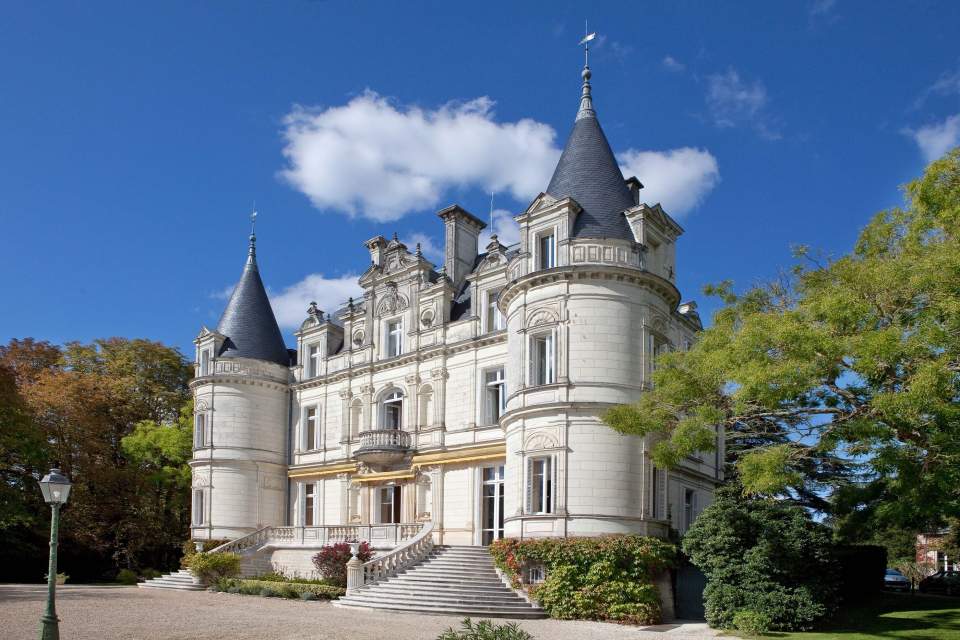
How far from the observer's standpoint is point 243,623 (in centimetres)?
1802

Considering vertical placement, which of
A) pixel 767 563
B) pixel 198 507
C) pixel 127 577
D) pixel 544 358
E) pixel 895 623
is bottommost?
pixel 127 577

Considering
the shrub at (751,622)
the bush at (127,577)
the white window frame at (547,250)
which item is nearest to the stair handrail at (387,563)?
the white window frame at (547,250)

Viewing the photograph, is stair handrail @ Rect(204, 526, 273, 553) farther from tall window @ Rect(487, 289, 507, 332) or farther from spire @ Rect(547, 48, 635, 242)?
spire @ Rect(547, 48, 635, 242)

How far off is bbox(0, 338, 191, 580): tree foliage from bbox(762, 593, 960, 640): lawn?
27536 millimetres

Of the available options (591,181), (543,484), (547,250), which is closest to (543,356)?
(547,250)

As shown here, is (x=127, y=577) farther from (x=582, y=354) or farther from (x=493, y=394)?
(x=582, y=354)

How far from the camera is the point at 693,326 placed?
29578 millimetres

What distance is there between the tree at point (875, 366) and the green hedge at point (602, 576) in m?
3.96

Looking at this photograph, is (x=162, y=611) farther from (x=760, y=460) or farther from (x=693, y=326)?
(x=693, y=326)

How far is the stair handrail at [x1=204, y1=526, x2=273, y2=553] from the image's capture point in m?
30.8

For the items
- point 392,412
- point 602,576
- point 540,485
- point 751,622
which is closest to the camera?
point 751,622

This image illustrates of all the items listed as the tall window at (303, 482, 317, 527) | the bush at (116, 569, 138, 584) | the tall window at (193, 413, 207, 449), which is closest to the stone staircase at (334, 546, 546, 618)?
the tall window at (303, 482, 317, 527)

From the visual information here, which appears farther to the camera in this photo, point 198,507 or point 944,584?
point 198,507

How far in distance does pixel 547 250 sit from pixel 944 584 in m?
19.4
